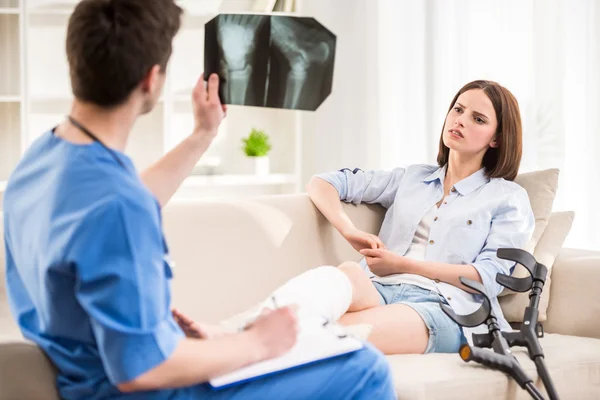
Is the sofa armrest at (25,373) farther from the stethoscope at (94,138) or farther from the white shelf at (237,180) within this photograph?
the white shelf at (237,180)

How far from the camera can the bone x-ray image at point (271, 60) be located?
5.16 ft

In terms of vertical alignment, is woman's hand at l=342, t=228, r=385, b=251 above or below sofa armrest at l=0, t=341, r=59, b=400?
above

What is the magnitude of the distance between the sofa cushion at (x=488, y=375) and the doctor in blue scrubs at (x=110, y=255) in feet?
1.69

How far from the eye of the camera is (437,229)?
2.35 m

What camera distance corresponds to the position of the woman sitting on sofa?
6.85ft

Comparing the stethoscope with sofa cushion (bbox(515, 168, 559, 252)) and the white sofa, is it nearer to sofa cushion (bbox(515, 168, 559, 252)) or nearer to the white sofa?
the white sofa

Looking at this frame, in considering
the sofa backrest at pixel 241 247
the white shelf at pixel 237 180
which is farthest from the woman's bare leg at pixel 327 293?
the white shelf at pixel 237 180

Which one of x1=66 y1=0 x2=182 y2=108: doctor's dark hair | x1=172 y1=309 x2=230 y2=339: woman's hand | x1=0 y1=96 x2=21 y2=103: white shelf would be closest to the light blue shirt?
x1=172 y1=309 x2=230 y2=339: woman's hand

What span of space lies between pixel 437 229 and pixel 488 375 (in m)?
0.53

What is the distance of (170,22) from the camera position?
125 cm

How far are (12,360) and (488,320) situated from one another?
112 centimetres

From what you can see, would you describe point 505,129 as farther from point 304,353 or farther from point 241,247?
point 304,353

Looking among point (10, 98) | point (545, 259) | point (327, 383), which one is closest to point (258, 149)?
point (10, 98)

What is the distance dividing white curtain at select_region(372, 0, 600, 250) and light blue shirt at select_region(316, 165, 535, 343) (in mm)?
939
